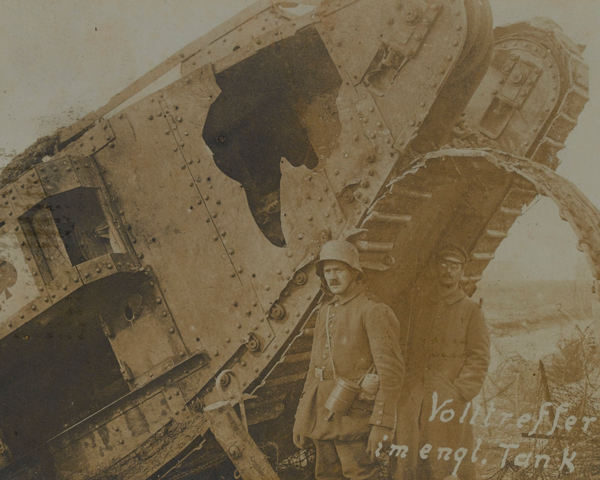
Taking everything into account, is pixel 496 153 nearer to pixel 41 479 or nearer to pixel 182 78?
pixel 182 78

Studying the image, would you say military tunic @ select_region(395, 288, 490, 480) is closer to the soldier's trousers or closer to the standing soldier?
the standing soldier

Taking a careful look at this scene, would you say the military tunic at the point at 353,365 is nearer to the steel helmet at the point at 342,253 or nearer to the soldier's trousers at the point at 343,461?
the soldier's trousers at the point at 343,461

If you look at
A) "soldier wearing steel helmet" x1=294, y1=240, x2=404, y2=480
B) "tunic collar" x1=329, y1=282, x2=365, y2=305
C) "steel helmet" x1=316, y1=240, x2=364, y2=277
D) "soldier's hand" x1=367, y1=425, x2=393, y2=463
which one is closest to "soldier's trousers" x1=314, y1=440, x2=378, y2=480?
"soldier wearing steel helmet" x1=294, y1=240, x2=404, y2=480

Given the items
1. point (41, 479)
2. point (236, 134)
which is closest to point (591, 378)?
point (236, 134)

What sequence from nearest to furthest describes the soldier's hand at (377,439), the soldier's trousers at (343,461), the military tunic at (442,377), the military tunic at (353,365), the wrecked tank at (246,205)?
1. the soldier's hand at (377,439)
2. the military tunic at (353,365)
3. the soldier's trousers at (343,461)
4. the wrecked tank at (246,205)
5. the military tunic at (442,377)

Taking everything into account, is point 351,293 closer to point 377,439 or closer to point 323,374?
point 323,374

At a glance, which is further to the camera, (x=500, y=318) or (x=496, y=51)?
(x=500, y=318)

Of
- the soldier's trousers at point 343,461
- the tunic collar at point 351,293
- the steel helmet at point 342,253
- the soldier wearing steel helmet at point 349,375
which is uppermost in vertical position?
the steel helmet at point 342,253

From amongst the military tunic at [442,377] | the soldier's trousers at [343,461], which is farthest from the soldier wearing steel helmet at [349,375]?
the military tunic at [442,377]
